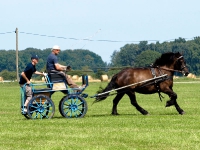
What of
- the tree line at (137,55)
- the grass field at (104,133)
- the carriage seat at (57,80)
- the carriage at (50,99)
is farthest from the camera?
the tree line at (137,55)

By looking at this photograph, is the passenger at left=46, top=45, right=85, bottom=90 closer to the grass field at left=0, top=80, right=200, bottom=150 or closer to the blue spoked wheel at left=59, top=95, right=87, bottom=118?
the blue spoked wheel at left=59, top=95, right=87, bottom=118

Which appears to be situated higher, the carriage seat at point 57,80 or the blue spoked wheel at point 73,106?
the carriage seat at point 57,80

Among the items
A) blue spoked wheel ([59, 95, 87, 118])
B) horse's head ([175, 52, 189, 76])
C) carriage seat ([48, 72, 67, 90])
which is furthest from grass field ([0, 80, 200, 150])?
horse's head ([175, 52, 189, 76])

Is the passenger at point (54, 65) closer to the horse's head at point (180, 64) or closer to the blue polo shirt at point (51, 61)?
the blue polo shirt at point (51, 61)

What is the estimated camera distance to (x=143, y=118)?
688 inches

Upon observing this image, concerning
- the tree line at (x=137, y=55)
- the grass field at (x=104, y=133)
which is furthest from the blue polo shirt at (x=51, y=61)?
the tree line at (x=137, y=55)

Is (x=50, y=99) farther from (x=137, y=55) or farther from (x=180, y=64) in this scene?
(x=137, y=55)

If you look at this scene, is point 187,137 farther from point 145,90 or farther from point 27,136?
point 145,90

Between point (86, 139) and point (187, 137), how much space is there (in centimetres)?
191

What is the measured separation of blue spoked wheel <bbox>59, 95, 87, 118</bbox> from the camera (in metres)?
17.5

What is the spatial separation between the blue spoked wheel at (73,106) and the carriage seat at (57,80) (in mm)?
335

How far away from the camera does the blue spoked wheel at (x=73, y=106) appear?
17516 millimetres

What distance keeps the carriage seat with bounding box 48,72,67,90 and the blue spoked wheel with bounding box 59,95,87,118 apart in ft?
1.10

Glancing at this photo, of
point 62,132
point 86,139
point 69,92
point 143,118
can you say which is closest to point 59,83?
point 69,92
